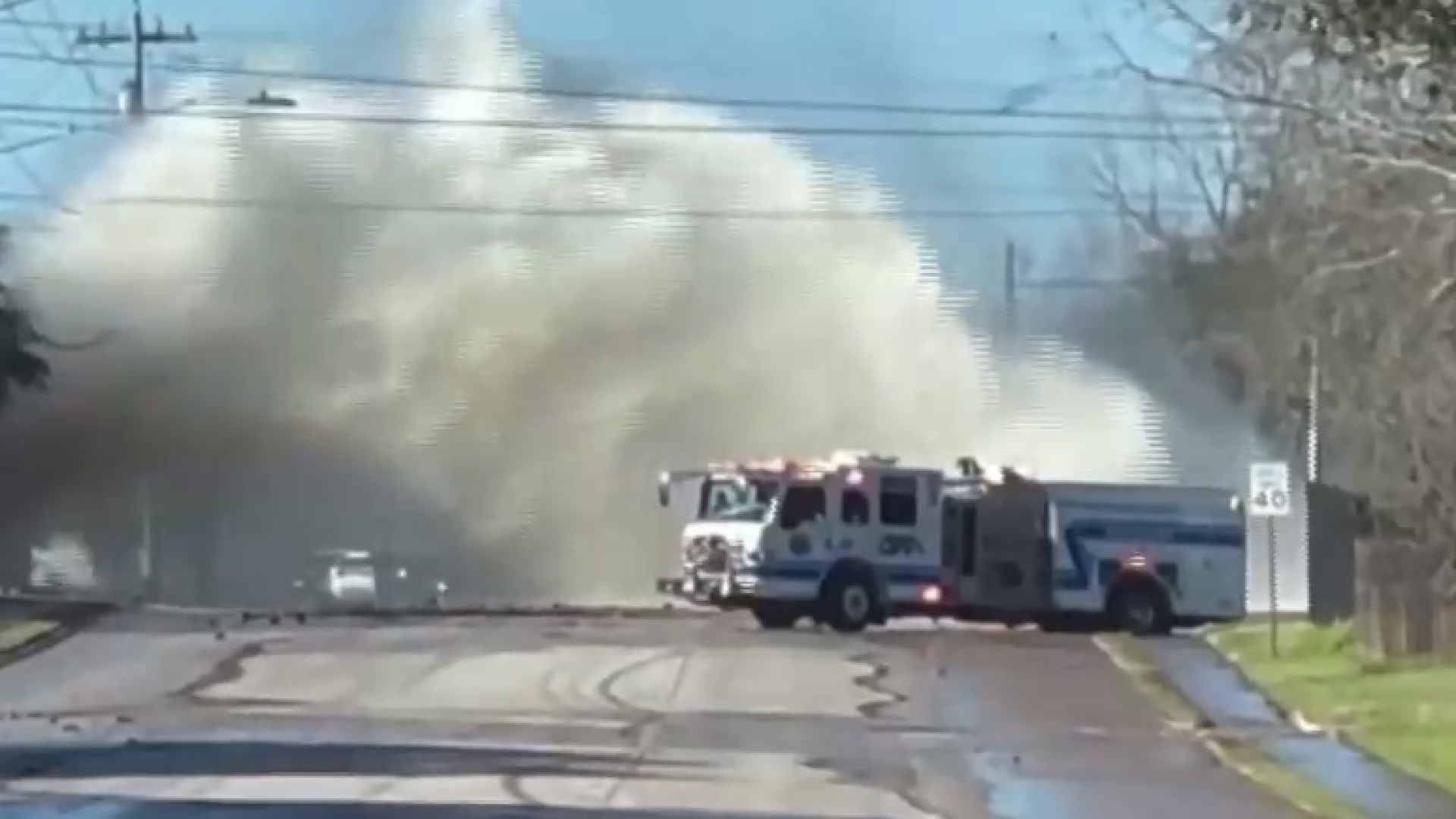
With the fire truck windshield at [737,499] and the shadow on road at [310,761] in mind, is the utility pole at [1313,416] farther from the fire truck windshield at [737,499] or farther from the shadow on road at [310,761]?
the shadow on road at [310,761]

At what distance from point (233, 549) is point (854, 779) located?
1697 inches

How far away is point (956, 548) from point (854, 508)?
1817 millimetres

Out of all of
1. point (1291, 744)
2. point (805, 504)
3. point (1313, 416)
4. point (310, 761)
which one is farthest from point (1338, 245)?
point (805, 504)

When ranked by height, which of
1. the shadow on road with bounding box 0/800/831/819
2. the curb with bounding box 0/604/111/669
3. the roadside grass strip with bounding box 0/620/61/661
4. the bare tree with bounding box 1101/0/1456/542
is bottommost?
the curb with bounding box 0/604/111/669

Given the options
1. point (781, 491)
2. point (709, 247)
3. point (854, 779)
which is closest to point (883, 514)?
point (781, 491)

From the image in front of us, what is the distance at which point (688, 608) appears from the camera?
59.8m

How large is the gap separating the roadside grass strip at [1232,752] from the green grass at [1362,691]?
1033mm

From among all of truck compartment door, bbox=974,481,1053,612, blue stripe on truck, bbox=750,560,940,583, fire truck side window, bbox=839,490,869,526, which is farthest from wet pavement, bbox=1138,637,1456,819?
fire truck side window, bbox=839,490,869,526

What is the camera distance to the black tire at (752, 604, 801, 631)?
51.1 meters

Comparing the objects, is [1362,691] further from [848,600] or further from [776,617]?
[776,617]

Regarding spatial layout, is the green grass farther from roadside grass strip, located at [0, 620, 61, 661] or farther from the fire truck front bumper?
roadside grass strip, located at [0, 620, 61, 661]

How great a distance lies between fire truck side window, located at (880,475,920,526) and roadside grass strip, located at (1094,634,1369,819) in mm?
5458

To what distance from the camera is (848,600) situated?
50812 mm

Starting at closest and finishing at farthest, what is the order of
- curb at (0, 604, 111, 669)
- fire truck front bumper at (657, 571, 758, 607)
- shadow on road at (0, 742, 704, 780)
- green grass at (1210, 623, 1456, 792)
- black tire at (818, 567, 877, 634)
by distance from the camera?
shadow on road at (0, 742, 704, 780), green grass at (1210, 623, 1456, 792), curb at (0, 604, 111, 669), fire truck front bumper at (657, 571, 758, 607), black tire at (818, 567, 877, 634)
